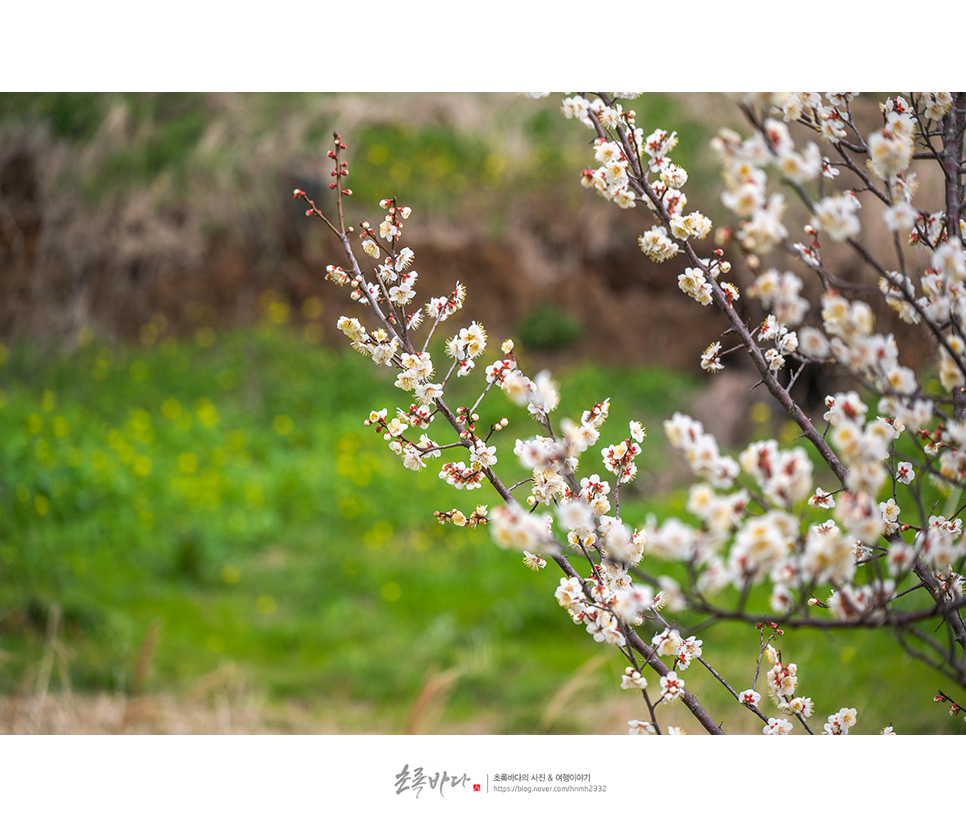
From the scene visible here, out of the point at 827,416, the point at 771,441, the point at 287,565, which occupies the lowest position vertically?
the point at 771,441

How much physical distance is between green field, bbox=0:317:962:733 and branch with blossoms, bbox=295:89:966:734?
0.42 meters

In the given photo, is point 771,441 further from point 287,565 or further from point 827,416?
point 287,565

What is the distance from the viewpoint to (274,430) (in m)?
3.63

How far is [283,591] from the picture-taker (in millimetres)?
2637

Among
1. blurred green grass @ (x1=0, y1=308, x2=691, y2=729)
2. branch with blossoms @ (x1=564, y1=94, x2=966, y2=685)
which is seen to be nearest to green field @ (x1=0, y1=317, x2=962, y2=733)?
blurred green grass @ (x1=0, y1=308, x2=691, y2=729)

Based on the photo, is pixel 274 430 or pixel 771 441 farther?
pixel 274 430

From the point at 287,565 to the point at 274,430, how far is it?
1.05 metres

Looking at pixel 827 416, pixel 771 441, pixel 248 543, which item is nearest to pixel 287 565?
pixel 248 543

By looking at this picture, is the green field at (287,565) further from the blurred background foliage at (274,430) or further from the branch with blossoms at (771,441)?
the branch with blossoms at (771,441)

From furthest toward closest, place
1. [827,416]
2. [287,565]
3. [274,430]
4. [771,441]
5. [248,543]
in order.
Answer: [274,430], [248,543], [287,565], [827,416], [771,441]

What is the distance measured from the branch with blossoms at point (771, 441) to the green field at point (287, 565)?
1.37 ft
